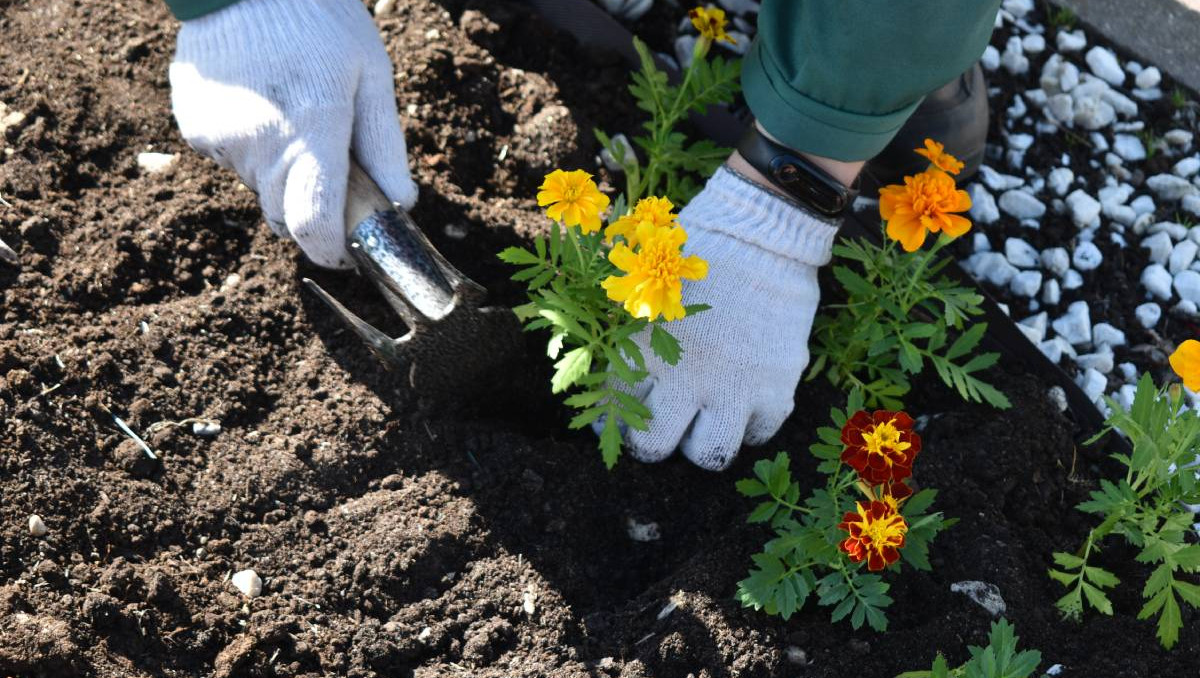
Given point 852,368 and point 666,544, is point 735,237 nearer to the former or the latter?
point 852,368

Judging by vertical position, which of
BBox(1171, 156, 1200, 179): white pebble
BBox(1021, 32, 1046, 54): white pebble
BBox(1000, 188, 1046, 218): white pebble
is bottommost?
BBox(1000, 188, 1046, 218): white pebble

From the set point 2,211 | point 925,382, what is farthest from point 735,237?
point 2,211

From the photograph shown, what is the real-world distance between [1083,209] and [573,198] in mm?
Result: 1653

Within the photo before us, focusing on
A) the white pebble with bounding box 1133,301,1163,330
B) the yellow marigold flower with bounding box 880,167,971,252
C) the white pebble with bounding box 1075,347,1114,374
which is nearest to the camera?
the yellow marigold flower with bounding box 880,167,971,252

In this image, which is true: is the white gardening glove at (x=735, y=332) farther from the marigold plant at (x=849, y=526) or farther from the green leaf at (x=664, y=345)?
the green leaf at (x=664, y=345)

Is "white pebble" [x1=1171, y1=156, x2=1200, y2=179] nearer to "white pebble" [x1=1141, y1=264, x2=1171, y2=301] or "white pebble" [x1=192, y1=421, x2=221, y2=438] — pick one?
"white pebble" [x1=1141, y1=264, x2=1171, y2=301]

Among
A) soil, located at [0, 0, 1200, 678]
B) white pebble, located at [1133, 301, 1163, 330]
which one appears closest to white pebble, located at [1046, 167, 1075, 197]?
white pebble, located at [1133, 301, 1163, 330]

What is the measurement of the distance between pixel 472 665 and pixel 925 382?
119cm

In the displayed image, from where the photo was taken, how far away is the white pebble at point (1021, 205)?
2867mm

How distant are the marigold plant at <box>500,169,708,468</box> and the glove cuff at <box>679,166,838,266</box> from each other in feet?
1.00

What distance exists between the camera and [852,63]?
2098 millimetres

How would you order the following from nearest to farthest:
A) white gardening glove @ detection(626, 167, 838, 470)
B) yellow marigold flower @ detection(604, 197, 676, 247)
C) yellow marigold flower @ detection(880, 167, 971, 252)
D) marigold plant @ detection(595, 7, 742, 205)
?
1. yellow marigold flower @ detection(604, 197, 676, 247)
2. yellow marigold flower @ detection(880, 167, 971, 252)
3. white gardening glove @ detection(626, 167, 838, 470)
4. marigold plant @ detection(595, 7, 742, 205)

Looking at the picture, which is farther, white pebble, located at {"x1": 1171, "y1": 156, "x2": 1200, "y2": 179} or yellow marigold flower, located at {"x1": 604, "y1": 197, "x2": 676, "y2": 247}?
white pebble, located at {"x1": 1171, "y1": 156, "x2": 1200, "y2": 179}

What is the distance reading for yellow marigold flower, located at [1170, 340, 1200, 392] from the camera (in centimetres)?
173
